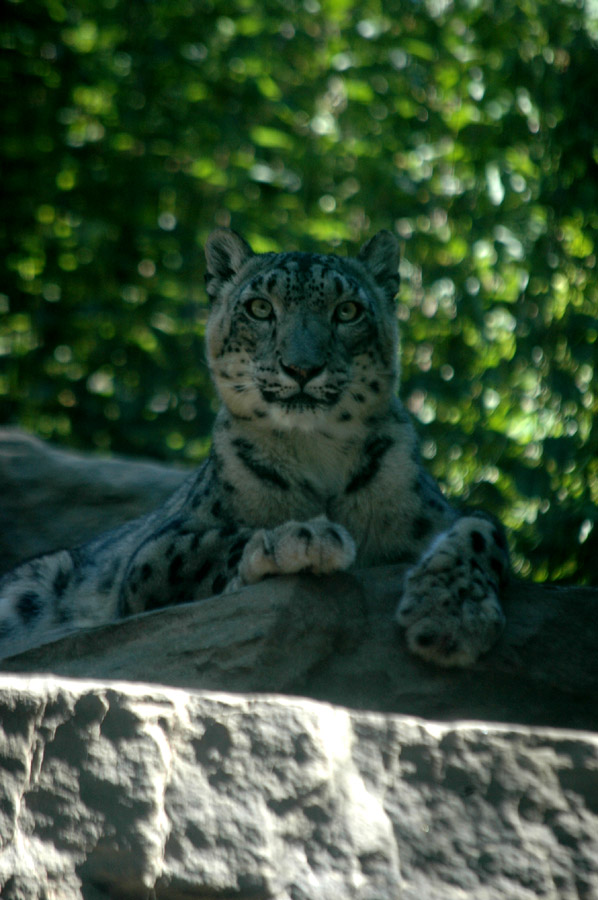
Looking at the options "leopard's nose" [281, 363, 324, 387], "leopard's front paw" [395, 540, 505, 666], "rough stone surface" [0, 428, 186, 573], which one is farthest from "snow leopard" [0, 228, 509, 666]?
"rough stone surface" [0, 428, 186, 573]

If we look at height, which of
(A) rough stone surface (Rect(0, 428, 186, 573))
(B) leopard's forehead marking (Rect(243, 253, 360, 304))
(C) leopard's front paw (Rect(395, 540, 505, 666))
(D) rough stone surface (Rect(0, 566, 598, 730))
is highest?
(B) leopard's forehead marking (Rect(243, 253, 360, 304))

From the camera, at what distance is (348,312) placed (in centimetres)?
447

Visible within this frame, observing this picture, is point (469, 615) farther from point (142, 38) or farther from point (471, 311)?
point (142, 38)

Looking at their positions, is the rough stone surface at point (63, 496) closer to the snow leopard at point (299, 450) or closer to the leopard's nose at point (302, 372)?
the snow leopard at point (299, 450)

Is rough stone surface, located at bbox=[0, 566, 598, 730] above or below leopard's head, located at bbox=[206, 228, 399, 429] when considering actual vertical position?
below

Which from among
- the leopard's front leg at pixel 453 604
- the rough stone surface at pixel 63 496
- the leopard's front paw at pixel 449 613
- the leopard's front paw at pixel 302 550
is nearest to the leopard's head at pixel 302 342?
the leopard's front paw at pixel 302 550

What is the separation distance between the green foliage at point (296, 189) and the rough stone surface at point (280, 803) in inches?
163

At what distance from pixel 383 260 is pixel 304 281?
70 cm

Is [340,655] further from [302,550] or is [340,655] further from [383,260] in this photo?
[383,260]

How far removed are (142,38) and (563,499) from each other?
195 inches

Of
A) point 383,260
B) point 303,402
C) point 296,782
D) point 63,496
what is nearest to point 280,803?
point 296,782

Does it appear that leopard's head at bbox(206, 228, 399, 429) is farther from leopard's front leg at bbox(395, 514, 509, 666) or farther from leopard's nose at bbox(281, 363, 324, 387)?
leopard's front leg at bbox(395, 514, 509, 666)

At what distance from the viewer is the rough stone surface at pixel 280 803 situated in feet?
8.12

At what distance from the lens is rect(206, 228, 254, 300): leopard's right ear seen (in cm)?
497
